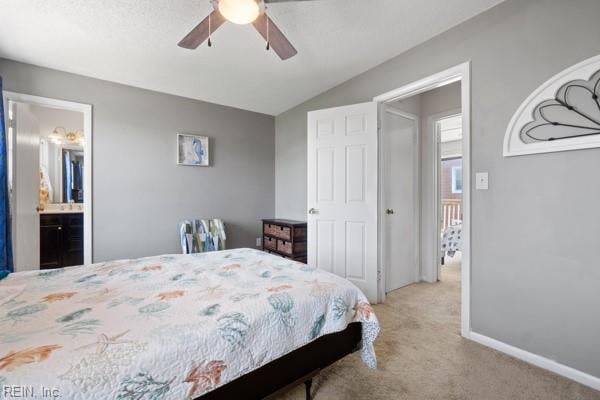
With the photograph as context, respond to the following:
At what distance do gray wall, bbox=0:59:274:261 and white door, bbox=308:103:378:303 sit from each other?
1311 mm

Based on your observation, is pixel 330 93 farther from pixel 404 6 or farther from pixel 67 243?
pixel 67 243

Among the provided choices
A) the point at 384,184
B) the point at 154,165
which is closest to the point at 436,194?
the point at 384,184

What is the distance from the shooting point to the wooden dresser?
3299 mm

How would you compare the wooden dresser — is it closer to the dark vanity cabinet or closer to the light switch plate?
the light switch plate

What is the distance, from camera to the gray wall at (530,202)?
1536 mm

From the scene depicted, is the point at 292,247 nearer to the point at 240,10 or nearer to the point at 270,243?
the point at 270,243

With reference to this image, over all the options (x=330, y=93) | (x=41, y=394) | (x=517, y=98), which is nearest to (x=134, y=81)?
(x=330, y=93)

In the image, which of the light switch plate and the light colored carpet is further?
the light switch plate

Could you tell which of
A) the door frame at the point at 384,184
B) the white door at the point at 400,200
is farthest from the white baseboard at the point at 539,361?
the white door at the point at 400,200

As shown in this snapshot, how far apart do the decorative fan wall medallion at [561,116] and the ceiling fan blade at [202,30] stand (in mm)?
1980

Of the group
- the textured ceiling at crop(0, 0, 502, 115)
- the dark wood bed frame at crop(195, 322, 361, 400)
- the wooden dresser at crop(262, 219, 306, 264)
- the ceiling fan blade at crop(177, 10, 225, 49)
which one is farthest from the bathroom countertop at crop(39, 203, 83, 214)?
the dark wood bed frame at crop(195, 322, 361, 400)

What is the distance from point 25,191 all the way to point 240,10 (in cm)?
287

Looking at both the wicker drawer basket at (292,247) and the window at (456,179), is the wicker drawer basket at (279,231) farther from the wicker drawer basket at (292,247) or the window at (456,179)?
the window at (456,179)

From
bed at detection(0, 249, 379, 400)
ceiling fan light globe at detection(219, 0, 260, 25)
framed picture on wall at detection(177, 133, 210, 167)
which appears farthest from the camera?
framed picture on wall at detection(177, 133, 210, 167)
